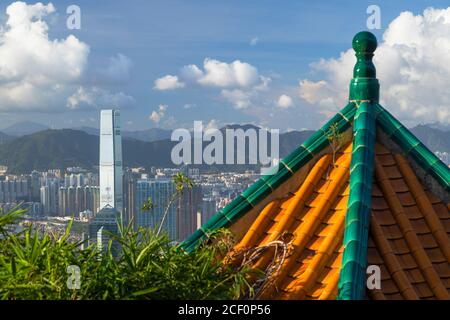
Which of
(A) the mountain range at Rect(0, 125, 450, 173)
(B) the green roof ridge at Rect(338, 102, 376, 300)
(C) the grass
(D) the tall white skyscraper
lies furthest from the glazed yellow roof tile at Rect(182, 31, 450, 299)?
(A) the mountain range at Rect(0, 125, 450, 173)

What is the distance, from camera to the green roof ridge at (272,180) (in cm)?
616

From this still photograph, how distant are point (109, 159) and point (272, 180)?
24.7ft

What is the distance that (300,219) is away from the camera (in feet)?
19.2

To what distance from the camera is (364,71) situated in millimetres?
6266

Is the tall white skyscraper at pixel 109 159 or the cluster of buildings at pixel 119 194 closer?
the cluster of buildings at pixel 119 194

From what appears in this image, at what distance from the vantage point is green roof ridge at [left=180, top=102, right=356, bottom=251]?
20.2 ft

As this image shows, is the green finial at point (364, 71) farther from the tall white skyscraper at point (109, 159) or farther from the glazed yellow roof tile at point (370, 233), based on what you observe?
the tall white skyscraper at point (109, 159)

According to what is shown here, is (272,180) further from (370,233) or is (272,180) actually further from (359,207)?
(370,233)

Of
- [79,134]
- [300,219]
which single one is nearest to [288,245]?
[300,219]

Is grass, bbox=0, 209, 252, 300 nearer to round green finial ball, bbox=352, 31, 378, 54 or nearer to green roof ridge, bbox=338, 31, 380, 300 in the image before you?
green roof ridge, bbox=338, 31, 380, 300

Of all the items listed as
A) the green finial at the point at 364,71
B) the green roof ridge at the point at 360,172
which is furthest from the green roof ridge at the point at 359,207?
the green finial at the point at 364,71

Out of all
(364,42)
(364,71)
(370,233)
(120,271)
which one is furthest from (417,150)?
(120,271)

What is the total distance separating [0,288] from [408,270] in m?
3.62
